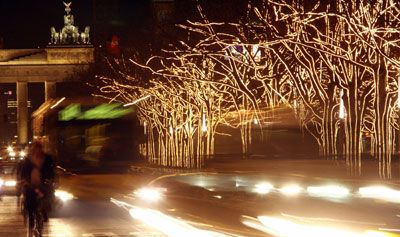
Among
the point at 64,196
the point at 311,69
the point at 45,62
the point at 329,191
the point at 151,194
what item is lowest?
the point at 64,196

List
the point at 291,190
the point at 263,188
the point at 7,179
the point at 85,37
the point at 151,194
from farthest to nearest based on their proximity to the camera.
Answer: the point at 85,37, the point at 7,179, the point at 151,194, the point at 263,188, the point at 291,190

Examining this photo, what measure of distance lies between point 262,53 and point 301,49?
11.4 meters

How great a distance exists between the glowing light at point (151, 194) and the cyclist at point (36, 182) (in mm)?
1667

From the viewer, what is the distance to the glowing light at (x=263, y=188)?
10016 mm

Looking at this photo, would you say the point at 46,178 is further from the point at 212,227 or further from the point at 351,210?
the point at 351,210

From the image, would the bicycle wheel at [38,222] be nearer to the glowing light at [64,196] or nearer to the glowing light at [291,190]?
the glowing light at [291,190]

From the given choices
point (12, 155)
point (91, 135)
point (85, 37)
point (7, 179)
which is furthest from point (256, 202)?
point (85, 37)

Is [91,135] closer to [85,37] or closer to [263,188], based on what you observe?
[263,188]

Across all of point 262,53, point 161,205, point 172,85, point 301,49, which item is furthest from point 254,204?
point 172,85

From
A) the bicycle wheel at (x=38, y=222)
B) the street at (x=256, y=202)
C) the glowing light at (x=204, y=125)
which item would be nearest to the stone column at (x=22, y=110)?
the glowing light at (x=204, y=125)

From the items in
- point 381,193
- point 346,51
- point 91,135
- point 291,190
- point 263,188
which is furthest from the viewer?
point 346,51

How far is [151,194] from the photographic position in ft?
45.9

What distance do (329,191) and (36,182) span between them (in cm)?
791

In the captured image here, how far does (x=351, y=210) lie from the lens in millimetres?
7875
